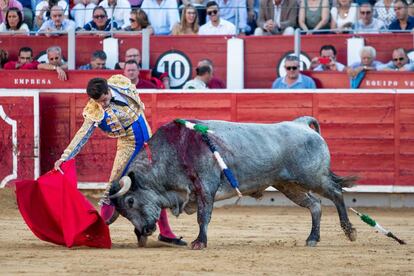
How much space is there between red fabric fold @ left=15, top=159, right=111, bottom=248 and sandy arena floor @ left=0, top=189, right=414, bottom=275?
0.37 feet

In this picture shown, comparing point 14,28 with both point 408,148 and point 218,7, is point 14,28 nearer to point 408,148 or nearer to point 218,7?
point 218,7

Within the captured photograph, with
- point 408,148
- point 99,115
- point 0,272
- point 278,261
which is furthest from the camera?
point 408,148

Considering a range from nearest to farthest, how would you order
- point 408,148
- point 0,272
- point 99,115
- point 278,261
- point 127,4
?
point 0,272, point 278,261, point 99,115, point 408,148, point 127,4

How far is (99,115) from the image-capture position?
966cm

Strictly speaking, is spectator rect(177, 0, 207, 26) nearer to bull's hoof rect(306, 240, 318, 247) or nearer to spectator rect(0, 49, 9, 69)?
spectator rect(0, 49, 9, 69)

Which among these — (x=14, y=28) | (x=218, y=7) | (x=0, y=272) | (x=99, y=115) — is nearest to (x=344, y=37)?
(x=218, y=7)

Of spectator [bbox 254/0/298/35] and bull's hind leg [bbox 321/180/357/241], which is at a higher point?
spectator [bbox 254/0/298/35]

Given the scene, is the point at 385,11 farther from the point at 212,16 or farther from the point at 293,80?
the point at 212,16

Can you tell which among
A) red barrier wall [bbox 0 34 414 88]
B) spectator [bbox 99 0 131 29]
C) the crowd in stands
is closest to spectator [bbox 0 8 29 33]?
the crowd in stands

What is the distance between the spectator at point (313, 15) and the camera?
14.7 m

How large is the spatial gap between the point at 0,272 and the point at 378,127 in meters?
6.95

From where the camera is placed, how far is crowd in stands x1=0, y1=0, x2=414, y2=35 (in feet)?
48.3

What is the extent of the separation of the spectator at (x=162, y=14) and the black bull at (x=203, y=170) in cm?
518

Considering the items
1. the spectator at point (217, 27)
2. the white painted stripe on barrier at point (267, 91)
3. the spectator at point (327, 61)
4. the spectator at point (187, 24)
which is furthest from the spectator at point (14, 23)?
the spectator at point (327, 61)
